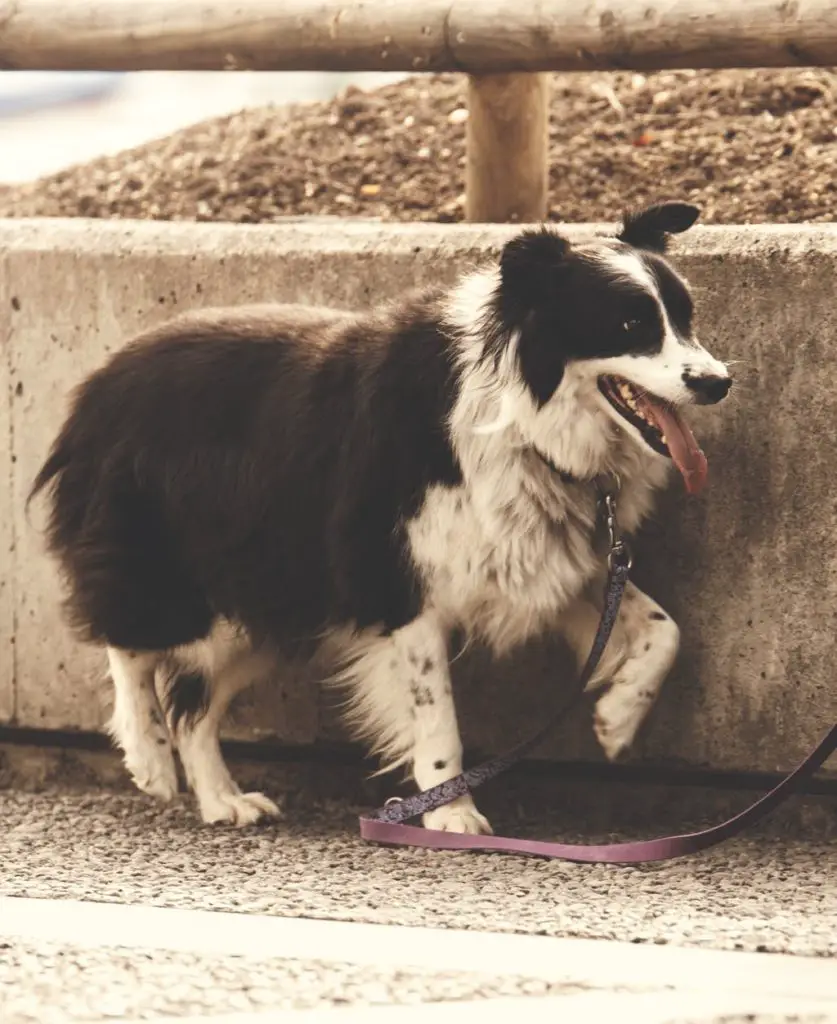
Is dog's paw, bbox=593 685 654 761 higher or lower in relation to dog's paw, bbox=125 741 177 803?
higher

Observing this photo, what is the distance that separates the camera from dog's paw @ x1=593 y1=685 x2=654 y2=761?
188 inches

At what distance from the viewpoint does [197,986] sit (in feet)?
10.9

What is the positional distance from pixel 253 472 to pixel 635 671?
1.17 meters

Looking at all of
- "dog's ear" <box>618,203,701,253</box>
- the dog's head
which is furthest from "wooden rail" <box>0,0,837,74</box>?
the dog's head

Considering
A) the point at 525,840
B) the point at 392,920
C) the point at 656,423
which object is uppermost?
the point at 656,423

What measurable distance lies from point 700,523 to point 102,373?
1761 millimetres

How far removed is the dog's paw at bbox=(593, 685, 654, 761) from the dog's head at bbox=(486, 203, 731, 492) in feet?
2.04

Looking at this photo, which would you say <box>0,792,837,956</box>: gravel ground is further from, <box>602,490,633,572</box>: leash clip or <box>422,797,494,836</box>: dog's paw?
<box>602,490,633,572</box>: leash clip

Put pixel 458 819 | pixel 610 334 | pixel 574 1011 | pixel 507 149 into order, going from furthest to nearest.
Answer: pixel 507 149
pixel 458 819
pixel 610 334
pixel 574 1011

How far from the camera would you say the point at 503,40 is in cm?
540

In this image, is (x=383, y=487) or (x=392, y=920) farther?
(x=383, y=487)

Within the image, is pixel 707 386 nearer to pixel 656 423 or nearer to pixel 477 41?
pixel 656 423

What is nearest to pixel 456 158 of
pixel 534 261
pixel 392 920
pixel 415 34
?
pixel 415 34

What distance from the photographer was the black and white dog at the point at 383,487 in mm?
4469
